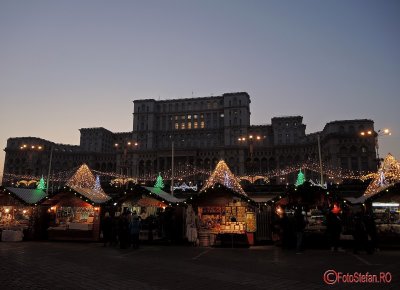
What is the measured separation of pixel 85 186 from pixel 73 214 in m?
3.66

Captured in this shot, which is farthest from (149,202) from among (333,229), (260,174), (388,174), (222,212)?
(260,174)

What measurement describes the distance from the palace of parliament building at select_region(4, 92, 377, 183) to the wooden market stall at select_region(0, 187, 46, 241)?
7719 cm

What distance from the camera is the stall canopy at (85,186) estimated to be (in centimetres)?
2325

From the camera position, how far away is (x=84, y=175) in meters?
27.5

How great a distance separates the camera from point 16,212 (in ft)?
81.6

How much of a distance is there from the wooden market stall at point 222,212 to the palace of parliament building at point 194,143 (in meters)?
78.5

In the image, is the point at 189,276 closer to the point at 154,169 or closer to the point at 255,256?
the point at 255,256

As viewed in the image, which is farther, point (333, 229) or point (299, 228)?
point (333, 229)

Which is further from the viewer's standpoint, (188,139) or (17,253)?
(188,139)

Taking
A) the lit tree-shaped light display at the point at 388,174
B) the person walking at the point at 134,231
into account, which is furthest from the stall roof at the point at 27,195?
the lit tree-shaped light display at the point at 388,174

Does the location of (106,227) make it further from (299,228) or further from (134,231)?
(299,228)

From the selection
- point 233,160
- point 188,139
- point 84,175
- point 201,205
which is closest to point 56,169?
point 188,139

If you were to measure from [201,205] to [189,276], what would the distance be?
1156 cm

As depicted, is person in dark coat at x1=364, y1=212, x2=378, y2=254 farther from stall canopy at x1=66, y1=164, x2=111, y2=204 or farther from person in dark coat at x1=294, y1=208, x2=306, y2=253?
stall canopy at x1=66, y1=164, x2=111, y2=204
